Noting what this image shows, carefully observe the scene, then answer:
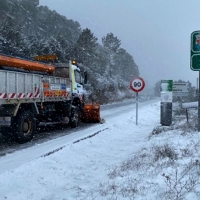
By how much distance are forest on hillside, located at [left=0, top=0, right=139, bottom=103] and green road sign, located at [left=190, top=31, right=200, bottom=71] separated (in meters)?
10.5

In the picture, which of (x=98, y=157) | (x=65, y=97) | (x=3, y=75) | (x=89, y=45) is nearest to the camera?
(x=98, y=157)

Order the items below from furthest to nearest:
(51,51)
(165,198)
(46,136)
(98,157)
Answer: (51,51), (46,136), (98,157), (165,198)

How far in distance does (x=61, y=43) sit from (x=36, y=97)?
29.6m

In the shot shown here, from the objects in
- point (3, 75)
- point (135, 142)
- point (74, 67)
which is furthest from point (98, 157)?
point (74, 67)

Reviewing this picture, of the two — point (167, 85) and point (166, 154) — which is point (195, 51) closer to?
point (166, 154)

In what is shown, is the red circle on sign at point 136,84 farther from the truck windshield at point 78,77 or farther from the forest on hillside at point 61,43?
the forest on hillside at point 61,43

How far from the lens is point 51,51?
3500 centimetres

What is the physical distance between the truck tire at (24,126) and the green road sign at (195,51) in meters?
5.39

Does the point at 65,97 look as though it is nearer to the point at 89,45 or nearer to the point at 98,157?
the point at 98,157

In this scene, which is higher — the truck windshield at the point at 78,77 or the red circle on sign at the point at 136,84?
the truck windshield at the point at 78,77

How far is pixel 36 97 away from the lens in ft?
34.3

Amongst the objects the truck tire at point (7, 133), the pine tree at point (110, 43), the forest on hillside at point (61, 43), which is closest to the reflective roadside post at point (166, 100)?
the truck tire at point (7, 133)

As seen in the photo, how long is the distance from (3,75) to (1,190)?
4.28 meters

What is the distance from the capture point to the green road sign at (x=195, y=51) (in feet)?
28.7
